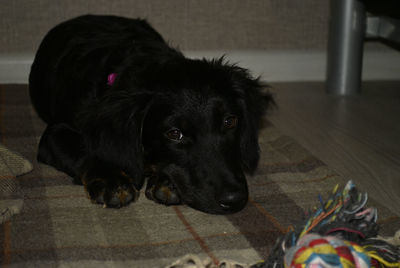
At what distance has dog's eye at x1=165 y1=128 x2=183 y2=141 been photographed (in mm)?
2084

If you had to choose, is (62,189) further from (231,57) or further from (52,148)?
(231,57)

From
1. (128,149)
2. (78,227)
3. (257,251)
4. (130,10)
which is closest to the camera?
(257,251)

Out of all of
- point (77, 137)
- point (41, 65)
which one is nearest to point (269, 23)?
point (41, 65)

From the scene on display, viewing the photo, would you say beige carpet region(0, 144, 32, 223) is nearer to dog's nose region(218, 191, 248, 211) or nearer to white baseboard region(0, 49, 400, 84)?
dog's nose region(218, 191, 248, 211)

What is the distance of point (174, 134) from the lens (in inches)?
82.2

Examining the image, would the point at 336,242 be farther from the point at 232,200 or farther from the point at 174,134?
the point at 174,134

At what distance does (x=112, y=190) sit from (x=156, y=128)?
295 millimetres

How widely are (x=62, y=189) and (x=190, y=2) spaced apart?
2.33m

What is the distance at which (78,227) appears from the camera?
1947 mm

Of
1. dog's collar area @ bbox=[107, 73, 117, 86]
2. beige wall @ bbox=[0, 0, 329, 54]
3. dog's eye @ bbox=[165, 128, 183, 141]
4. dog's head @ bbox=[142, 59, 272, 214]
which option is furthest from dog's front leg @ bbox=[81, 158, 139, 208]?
beige wall @ bbox=[0, 0, 329, 54]

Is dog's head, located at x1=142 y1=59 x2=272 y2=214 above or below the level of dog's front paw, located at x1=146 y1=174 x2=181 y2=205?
above

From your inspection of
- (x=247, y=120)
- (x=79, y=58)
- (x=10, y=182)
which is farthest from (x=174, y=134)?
(x=79, y=58)

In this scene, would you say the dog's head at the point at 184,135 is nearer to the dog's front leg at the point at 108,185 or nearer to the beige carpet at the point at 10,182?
the dog's front leg at the point at 108,185

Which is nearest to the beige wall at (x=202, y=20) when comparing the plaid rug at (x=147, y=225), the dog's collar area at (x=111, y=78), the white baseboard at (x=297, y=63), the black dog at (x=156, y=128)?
the white baseboard at (x=297, y=63)
